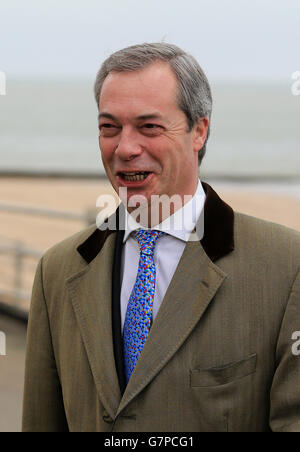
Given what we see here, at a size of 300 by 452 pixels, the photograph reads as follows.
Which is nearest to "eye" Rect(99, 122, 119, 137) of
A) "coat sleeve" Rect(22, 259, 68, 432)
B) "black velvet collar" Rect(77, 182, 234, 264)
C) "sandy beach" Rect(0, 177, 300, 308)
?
"black velvet collar" Rect(77, 182, 234, 264)

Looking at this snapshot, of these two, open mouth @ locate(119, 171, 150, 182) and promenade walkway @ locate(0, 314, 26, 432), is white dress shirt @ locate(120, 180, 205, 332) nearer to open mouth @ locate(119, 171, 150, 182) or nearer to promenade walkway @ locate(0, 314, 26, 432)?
open mouth @ locate(119, 171, 150, 182)

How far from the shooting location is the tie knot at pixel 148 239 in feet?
6.81

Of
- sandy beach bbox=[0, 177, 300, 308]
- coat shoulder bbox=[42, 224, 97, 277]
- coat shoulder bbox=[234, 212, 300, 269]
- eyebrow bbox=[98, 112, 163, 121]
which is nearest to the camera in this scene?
eyebrow bbox=[98, 112, 163, 121]

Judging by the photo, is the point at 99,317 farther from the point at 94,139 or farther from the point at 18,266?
the point at 94,139

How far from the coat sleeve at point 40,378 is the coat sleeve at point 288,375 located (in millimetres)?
688

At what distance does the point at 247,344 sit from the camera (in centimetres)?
194

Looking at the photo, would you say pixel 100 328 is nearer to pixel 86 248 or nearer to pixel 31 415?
pixel 86 248

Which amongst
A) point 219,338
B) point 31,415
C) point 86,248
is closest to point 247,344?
point 219,338

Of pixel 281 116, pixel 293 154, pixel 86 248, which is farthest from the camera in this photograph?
pixel 281 116

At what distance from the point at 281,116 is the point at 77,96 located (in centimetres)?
4168

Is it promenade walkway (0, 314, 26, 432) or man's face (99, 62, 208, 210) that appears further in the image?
promenade walkway (0, 314, 26, 432)

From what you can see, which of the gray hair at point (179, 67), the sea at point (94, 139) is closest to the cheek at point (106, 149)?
the gray hair at point (179, 67)

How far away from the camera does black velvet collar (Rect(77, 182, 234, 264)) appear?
80.4 inches

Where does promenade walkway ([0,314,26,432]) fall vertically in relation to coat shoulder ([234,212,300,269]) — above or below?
below
